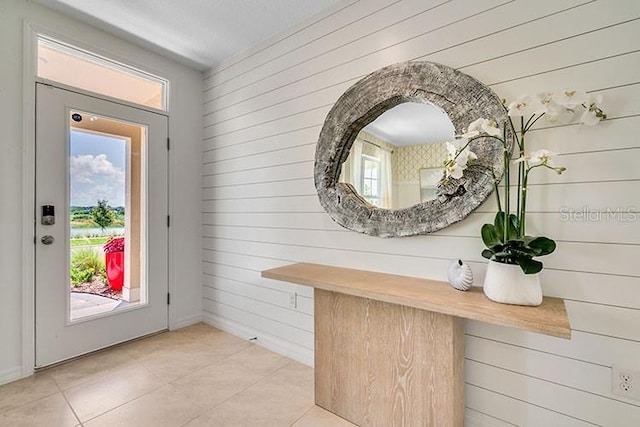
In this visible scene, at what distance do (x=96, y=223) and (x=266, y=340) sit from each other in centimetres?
171

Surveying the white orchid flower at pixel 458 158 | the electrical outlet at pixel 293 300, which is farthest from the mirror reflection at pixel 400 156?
the electrical outlet at pixel 293 300

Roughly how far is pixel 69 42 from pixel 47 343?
7.39 ft

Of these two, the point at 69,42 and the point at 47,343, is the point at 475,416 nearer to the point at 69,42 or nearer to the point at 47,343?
the point at 47,343

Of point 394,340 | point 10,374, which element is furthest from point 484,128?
point 10,374

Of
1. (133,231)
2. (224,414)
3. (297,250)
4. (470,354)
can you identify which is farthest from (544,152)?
(133,231)

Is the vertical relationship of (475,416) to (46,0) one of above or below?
below

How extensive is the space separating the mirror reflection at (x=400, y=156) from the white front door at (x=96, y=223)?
1.92 meters

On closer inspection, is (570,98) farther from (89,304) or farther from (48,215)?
(89,304)

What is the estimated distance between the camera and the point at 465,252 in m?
1.52

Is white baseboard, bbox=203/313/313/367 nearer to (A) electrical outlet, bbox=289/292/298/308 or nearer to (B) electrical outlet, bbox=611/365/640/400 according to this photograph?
(A) electrical outlet, bbox=289/292/298/308

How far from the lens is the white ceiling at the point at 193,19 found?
2.04 m

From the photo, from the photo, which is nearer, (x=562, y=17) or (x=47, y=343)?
(x=562, y=17)

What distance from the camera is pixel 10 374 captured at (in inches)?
76.6

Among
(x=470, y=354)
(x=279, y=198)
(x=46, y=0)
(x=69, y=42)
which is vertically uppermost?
(x=46, y=0)
